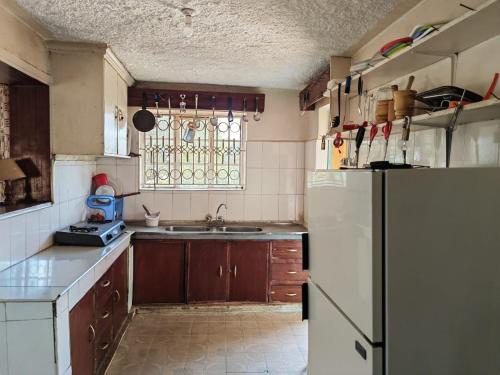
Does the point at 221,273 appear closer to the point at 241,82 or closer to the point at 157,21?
the point at 241,82

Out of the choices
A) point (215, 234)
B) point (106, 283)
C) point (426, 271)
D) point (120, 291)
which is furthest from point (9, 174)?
point (426, 271)

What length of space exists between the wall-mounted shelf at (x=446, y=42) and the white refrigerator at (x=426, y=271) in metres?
0.48

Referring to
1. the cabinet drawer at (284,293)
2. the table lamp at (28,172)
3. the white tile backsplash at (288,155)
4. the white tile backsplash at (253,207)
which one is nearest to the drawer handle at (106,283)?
the table lamp at (28,172)

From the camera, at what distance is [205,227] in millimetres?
3674

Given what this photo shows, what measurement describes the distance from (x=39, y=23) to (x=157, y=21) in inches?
28.1

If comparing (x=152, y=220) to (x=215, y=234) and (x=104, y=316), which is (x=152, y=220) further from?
(x=104, y=316)

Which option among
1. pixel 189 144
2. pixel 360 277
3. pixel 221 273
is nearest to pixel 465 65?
pixel 360 277

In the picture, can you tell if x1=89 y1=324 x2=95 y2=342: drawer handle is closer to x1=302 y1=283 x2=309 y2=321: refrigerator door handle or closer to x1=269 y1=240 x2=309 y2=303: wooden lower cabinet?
x1=302 y1=283 x2=309 y2=321: refrigerator door handle

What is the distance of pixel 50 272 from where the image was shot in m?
1.97

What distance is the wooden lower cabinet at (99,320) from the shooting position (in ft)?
6.16

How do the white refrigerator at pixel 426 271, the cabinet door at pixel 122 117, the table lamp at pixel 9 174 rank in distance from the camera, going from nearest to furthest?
the white refrigerator at pixel 426 271
the table lamp at pixel 9 174
the cabinet door at pixel 122 117

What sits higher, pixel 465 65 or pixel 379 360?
pixel 465 65

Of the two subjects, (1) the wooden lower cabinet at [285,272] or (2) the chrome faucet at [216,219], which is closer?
(1) the wooden lower cabinet at [285,272]

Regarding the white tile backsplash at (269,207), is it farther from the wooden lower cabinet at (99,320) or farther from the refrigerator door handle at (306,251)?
the refrigerator door handle at (306,251)
